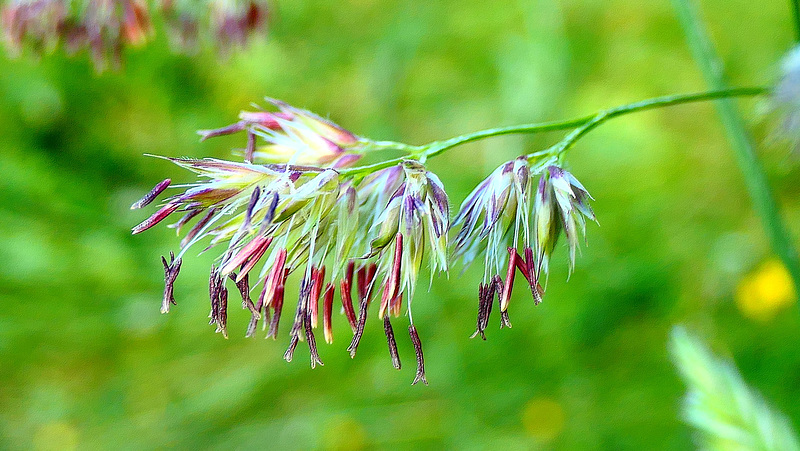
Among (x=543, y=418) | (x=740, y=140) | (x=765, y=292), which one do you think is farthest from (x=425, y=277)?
(x=740, y=140)

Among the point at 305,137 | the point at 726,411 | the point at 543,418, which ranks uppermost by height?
the point at 305,137

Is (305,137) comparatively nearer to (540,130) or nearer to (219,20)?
(540,130)

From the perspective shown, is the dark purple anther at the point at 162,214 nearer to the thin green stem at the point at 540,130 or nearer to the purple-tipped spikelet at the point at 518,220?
the thin green stem at the point at 540,130

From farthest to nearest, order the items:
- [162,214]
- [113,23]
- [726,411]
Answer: [113,23], [726,411], [162,214]

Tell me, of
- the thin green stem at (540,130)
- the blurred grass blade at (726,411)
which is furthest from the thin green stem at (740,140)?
the thin green stem at (540,130)

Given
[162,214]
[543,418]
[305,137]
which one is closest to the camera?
[162,214]

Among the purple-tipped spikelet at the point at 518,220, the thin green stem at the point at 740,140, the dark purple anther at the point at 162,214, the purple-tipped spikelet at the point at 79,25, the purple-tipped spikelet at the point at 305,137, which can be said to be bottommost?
the purple-tipped spikelet at the point at 79,25

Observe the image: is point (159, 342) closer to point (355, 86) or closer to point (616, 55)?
point (355, 86)
